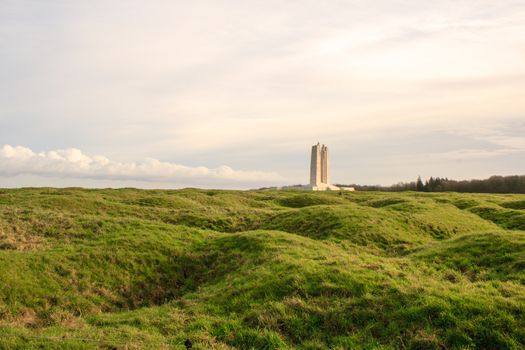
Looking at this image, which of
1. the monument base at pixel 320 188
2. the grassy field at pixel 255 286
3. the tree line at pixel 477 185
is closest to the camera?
the grassy field at pixel 255 286

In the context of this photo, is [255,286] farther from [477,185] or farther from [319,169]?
[477,185]

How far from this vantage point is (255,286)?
20.0 metres

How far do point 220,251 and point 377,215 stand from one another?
57.2 ft

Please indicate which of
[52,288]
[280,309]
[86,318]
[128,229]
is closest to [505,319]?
[280,309]

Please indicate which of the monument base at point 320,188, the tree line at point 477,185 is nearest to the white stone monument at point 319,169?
the monument base at point 320,188

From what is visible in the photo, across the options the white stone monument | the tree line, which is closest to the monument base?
the white stone monument

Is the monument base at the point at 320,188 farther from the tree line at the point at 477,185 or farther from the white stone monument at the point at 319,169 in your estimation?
the tree line at the point at 477,185

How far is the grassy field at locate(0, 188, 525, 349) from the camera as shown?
1486cm

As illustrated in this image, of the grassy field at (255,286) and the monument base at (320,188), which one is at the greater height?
the monument base at (320,188)

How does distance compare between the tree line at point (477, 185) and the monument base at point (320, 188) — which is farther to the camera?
the tree line at point (477, 185)

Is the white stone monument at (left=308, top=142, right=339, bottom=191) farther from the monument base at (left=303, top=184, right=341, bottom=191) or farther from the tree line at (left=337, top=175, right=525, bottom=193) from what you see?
the tree line at (left=337, top=175, right=525, bottom=193)

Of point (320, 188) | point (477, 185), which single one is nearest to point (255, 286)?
point (320, 188)

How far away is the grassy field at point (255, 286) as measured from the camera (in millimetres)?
14859

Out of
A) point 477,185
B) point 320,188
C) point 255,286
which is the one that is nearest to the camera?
point 255,286
